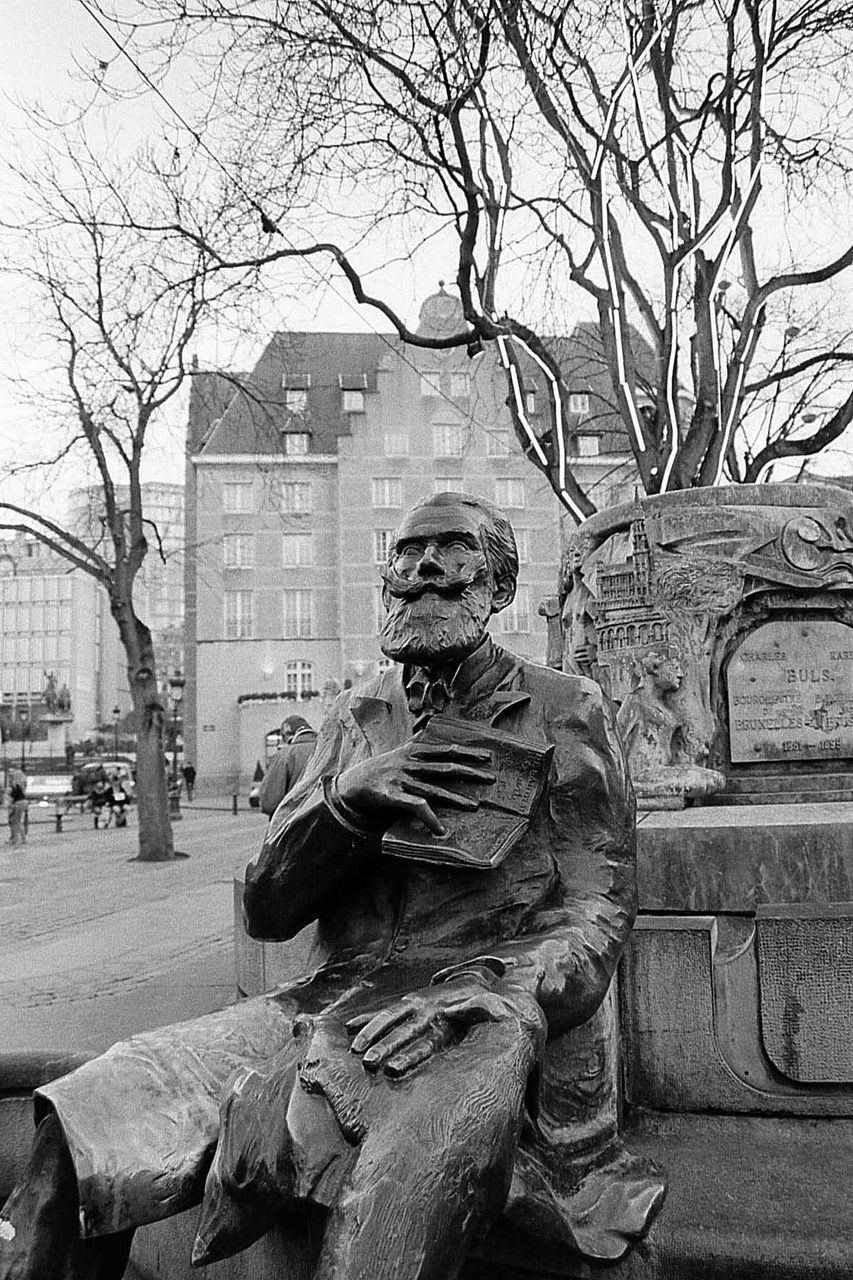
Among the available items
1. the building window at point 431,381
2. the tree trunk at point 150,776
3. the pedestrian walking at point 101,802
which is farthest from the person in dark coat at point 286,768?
the building window at point 431,381

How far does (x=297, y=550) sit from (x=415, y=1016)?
45.3m

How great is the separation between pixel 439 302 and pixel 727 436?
3782 cm

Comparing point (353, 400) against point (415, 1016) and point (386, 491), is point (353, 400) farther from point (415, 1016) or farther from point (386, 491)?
point (415, 1016)

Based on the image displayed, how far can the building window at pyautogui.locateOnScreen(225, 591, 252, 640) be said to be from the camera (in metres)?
45.7

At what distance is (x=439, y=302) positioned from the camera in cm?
4497

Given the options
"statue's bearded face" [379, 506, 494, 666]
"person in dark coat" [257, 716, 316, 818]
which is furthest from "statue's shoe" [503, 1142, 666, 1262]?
"person in dark coat" [257, 716, 316, 818]

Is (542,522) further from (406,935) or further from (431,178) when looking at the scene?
(406,935)

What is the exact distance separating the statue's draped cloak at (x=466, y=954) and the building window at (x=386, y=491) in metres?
43.6

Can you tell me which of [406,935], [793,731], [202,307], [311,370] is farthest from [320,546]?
[406,935]

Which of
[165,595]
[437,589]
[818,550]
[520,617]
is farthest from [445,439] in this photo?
[165,595]

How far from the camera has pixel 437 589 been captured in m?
2.07

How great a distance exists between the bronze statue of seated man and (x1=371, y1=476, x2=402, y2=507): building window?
1712 inches

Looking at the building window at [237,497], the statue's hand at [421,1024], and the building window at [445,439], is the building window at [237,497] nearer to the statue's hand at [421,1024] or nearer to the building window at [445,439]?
the building window at [445,439]

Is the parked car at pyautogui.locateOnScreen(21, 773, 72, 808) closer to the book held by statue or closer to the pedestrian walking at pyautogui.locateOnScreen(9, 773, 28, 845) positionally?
the pedestrian walking at pyautogui.locateOnScreen(9, 773, 28, 845)
